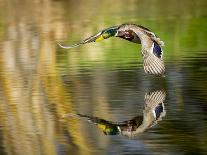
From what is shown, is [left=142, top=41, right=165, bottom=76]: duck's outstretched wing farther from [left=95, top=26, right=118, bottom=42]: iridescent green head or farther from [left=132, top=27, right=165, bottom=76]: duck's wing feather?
[left=95, top=26, right=118, bottom=42]: iridescent green head

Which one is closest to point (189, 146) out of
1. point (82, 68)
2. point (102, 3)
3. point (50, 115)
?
point (50, 115)

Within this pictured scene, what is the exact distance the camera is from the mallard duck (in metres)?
11.2

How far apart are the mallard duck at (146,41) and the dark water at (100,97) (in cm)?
67

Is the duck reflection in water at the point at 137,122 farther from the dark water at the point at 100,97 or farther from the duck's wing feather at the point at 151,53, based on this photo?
the duck's wing feather at the point at 151,53

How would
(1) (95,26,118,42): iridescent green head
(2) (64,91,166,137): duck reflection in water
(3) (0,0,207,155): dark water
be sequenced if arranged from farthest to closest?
(1) (95,26,118,42): iridescent green head < (2) (64,91,166,137): duck reflection in water < (3) (0,0,207,155): dark water

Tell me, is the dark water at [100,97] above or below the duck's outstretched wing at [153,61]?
below

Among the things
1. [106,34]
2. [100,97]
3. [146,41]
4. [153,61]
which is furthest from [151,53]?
[100,97]

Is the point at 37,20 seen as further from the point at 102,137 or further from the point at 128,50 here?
the point at 102,137

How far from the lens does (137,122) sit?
1117 centimetres

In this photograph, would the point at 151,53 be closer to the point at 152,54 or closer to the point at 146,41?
A: the point at 152,54

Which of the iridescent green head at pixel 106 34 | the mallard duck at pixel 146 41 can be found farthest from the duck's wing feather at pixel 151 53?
the iridescent green head at pixel 106 34

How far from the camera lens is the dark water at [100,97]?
1004 cm

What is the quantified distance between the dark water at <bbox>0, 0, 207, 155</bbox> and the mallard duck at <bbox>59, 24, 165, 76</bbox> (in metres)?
0.67

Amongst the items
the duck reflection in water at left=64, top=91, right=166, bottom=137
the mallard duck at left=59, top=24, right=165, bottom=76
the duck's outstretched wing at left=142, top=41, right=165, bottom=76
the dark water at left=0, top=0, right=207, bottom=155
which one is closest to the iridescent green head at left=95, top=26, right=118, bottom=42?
the mallard duck at left=59, top=24, right=165, bottom=76
